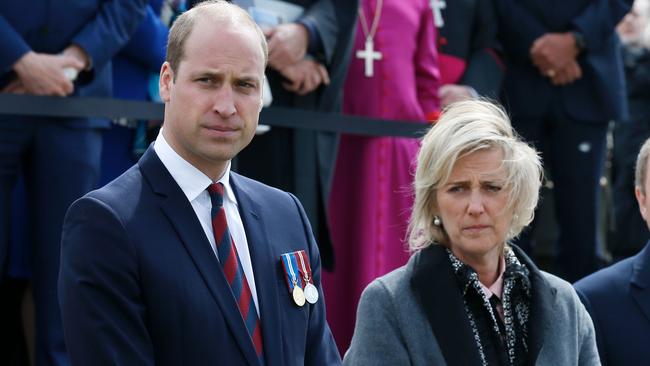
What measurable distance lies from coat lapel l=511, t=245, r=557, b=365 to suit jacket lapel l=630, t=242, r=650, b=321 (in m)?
0.69

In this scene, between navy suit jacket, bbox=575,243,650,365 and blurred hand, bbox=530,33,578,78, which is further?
blurred hand, bbox=530,33,578,78

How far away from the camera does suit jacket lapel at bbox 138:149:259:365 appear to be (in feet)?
10.4

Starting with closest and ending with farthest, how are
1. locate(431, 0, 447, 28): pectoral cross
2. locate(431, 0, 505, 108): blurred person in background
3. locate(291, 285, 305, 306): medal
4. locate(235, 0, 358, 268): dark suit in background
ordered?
locate(291, 285, 305, 306): medal
locate(235, 0, 358, 268): dark suit in background
locate(431, 0, 447, 28): pectoral cross
locate(431, 0, 505, 108): blurred person in background

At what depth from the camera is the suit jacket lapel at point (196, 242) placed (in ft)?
10.4

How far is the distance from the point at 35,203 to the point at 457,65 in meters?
2.91

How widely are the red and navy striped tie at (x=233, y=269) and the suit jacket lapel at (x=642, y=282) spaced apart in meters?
1.94

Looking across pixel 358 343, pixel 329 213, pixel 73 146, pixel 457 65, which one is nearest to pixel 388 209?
pixel 329 213

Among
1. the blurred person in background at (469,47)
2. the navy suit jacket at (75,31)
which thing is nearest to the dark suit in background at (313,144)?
the navy suit jacket at (75,31)

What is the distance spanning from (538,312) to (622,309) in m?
0.78

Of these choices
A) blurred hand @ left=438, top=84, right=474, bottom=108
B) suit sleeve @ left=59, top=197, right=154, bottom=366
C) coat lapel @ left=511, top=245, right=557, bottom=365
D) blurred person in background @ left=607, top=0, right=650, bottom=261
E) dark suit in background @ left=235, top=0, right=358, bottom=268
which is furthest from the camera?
blurred person in background @ left=607, top=0, right=650, bottom=261

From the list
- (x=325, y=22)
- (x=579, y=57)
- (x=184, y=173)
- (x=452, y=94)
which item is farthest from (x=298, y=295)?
(x=579, y=57)

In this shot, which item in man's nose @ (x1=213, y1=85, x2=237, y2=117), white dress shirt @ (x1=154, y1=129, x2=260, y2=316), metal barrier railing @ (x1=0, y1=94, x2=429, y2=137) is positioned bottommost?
white dress shirt @ (x1=154, y1=129, x2=260, y2=316)

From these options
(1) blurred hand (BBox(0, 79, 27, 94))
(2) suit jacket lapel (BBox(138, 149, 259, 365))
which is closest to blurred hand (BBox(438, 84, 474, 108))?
(1) blurred hand (BBox(0, 79, 27, 94))

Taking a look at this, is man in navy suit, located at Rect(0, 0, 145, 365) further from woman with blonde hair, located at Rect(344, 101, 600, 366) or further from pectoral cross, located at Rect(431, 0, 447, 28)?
pectoral cross, located at Rect(431, 0, 447, 28)
